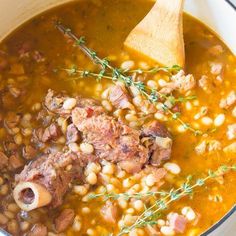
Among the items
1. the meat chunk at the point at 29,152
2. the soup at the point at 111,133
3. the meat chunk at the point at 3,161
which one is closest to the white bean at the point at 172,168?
the soup at the point at 111,133

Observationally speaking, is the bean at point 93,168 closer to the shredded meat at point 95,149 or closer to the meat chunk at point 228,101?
the shredded meat at point 95,149

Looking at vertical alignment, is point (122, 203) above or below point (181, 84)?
below

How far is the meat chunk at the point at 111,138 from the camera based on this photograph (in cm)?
268

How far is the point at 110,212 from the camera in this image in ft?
8.52

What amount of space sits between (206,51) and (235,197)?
2.13ft

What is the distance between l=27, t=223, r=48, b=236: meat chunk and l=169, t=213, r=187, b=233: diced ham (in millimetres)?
449

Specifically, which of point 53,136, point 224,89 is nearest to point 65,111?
point 53,136

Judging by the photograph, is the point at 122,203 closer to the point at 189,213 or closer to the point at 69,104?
the point at 189,213

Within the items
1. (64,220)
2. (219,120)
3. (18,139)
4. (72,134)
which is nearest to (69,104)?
(72,134)

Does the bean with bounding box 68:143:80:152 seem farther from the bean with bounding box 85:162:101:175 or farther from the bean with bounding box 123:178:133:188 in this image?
the bean with bounding box 123:178:133:188

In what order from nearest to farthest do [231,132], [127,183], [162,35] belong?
1. [127,183]
2. [231,132]
3. [162,35]

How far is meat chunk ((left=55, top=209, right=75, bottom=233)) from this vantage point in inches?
102

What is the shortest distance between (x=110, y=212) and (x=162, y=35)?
773mm

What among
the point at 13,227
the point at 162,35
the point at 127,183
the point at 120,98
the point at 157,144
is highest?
the point at 162,35
